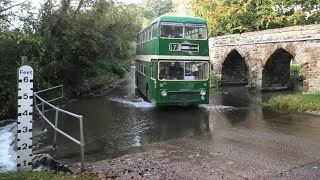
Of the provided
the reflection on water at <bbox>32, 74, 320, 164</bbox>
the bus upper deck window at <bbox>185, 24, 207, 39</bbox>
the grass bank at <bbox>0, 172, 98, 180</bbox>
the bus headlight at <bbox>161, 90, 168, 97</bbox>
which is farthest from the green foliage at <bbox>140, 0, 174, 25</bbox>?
the grass bank at <bbox>0, 172, 98, 180</bbox>

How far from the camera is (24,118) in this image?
250 inches

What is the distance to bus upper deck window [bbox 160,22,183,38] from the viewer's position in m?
13.7

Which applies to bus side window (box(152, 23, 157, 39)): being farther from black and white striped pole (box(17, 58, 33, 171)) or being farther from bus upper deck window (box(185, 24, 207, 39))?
black and white striped pole (box(17, 58, 33, 171))

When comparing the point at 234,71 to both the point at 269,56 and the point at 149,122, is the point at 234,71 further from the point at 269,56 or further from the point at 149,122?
the point at 149,122

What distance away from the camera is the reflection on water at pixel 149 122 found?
923 centimetres

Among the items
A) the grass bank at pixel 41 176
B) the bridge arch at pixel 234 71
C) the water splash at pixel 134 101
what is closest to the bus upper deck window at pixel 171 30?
the water splash at pixel 134 101

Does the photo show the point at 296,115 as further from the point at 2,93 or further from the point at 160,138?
the point at 2,93

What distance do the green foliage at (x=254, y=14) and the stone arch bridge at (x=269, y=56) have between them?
137 inches

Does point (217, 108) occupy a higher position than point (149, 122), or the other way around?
point (217, 108)

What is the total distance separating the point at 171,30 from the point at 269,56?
874 cm

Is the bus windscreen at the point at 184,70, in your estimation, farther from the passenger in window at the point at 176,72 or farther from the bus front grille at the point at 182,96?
the bus front grille at the point at 182,96

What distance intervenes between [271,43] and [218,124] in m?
10.1

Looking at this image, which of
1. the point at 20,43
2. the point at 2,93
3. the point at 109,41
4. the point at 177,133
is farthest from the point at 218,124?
the point at 109,41

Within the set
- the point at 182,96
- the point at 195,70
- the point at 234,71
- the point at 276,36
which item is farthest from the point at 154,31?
the point at 234,71
